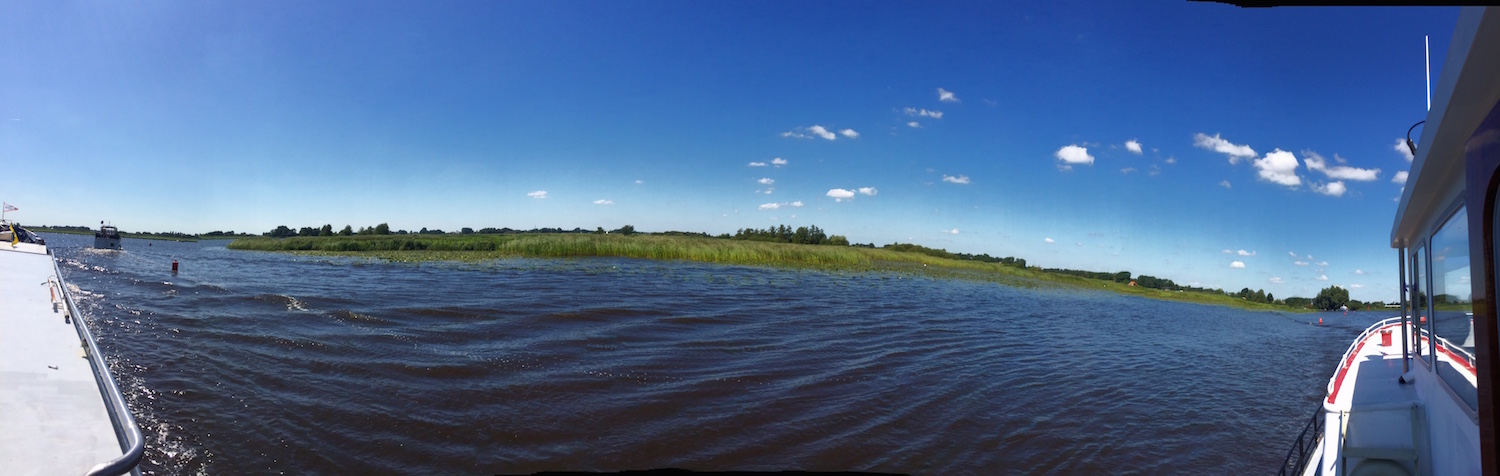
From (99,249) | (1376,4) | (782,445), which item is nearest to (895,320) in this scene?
(782,445)

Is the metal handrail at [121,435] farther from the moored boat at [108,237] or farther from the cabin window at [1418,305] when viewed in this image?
the moored boat at [108,237]

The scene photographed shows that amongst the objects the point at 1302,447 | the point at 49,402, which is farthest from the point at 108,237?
the point at 1302,447

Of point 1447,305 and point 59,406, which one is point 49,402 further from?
point 1447,305

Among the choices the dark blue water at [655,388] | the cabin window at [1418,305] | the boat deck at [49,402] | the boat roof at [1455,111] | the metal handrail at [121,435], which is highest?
the boat roof at [1455,111]

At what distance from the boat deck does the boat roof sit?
18.4ft

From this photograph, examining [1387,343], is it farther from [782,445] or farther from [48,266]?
[48,266]

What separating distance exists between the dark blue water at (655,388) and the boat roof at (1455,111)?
2.88m

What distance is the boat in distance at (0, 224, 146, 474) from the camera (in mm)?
2777

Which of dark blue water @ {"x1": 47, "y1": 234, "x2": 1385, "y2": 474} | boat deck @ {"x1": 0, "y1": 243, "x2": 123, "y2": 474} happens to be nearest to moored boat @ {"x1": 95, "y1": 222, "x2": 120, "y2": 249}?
dark blue water @ {"x1": 47, "y1": 234, "x2": 1385, "y2": 474}

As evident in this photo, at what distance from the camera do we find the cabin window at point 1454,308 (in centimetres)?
263

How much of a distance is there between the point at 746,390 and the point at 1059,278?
138ft

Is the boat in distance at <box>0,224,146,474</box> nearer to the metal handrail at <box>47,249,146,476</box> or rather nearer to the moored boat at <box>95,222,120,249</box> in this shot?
the metal handrail at <box>47,249,146,476</box>

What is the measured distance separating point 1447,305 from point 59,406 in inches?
325

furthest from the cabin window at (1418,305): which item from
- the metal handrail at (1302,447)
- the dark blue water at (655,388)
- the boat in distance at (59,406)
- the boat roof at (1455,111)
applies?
the boat in distance at (59,406)
